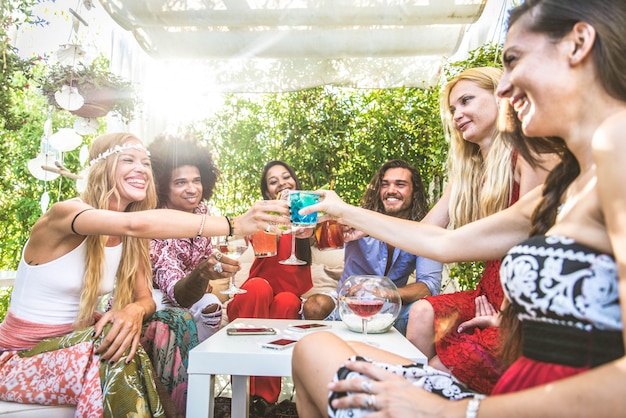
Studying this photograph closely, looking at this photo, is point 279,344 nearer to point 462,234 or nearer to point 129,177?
point 462,234

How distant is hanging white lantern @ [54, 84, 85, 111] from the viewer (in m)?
3.79

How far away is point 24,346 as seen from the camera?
6.41 ft

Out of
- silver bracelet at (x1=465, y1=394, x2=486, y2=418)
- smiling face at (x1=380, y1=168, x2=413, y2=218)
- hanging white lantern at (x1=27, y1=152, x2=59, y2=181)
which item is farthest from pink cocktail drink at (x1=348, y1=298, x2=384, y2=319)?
hanging white lantern at (x1=27, y1=152, x2=59, y2=181)

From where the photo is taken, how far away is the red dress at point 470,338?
6.26 ft

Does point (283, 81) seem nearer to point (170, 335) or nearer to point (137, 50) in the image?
point (137, 50)

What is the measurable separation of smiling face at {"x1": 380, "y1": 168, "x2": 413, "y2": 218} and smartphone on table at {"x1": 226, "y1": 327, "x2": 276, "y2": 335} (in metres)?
1.80

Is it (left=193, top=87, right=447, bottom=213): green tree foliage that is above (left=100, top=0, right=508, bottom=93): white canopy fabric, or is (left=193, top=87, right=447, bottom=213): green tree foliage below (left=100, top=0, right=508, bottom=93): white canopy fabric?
below

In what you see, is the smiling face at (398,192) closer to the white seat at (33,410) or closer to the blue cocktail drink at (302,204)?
the blue cocktail drink at (302,204)

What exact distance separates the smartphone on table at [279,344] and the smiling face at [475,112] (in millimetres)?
1463

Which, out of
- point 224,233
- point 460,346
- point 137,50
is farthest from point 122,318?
point 137,50

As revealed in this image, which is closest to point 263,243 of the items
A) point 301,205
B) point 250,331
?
point 301,205

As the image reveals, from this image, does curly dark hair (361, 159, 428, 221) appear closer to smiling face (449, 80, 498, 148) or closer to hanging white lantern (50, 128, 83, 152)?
smiling face (449, 80, 498, 148)

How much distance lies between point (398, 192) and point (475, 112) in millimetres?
1137

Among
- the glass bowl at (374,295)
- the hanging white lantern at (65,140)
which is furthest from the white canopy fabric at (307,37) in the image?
the glass bowl at (374,295)
